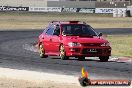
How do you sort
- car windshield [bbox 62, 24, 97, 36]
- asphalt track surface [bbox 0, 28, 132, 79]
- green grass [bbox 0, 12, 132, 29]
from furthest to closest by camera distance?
green grass [bbox 0, 12, 132, 29] < car windshield [bbox 62, 24, 97, 36] < asphalt track surface [bbox 0, 28, 132, 79]

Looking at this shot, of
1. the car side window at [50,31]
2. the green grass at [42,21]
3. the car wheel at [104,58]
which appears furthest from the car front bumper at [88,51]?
the green grass at [42,21]

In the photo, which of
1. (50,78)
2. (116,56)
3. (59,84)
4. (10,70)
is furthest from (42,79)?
(116,56)

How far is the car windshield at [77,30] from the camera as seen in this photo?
2173 cm

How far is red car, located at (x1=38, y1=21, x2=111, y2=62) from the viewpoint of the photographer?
2055 centimetres

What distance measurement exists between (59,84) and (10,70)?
4029 millimetres

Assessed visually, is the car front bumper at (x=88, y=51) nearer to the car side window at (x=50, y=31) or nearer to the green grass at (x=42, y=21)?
the car side window at (x=50, y=31)

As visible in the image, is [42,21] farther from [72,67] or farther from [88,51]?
[72,67]

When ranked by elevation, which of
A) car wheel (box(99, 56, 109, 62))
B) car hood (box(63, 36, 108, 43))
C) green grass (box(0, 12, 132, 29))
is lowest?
green grass (box(0, 12, 132, 29))

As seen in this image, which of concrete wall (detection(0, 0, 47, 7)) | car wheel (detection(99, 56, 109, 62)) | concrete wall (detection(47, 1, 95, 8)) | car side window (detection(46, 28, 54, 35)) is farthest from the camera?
concrete wall (detection(47, 1, 95, 8))

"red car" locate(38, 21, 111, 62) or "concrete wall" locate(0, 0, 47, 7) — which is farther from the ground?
"red car" locate(38, 21, 111, 62)

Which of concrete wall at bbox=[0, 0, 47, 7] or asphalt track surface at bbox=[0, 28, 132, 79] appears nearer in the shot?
asphalt track surface at bbox=[0, 28, 132, 79]

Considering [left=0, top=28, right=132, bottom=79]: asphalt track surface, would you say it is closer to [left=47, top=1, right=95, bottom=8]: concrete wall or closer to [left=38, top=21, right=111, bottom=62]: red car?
[left=38, top=21, right=111, bottom=62]: red car

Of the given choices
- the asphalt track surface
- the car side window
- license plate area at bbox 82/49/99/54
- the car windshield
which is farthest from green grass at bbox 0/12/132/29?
license plate area at bbox 82/49/99/54

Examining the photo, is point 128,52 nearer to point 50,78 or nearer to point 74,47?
point 74,47
